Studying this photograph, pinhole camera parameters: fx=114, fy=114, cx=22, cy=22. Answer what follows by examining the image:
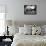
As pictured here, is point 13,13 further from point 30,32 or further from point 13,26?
point 30,32

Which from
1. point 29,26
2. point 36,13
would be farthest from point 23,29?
point 36,13

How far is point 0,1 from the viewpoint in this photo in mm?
4680

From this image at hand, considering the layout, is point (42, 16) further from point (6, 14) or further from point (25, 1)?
point (6, 14)

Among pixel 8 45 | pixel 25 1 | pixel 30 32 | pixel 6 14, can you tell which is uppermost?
pixel 25 1

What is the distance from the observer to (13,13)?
185 inches

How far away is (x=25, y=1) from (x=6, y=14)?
946 mm

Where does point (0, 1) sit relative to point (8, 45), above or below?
above

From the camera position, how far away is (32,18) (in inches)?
185

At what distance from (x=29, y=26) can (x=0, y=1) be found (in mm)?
1579

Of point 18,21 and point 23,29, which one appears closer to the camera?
point 23,29

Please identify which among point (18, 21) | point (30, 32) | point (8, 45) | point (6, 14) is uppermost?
point (6, 14)

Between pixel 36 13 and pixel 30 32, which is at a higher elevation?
pixel 36 13

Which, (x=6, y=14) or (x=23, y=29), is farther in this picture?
(x=6, y=14)

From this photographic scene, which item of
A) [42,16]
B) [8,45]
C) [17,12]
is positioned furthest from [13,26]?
[42,16]
